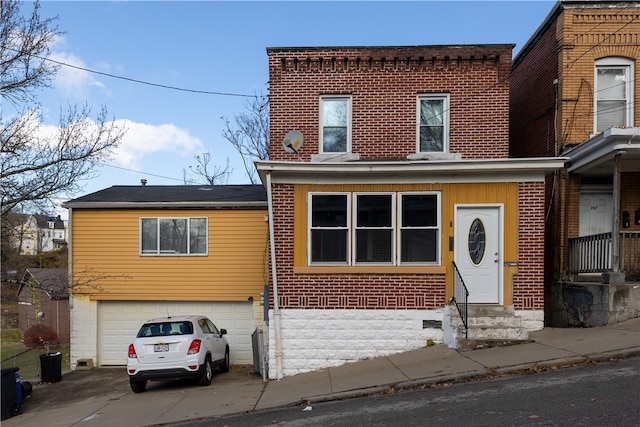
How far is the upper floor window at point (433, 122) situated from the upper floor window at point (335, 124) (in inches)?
72.7

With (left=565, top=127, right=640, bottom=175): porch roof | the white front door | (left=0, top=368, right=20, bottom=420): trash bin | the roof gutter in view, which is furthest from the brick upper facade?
(left=0, top=368, right=20, bottom=420): trash bin

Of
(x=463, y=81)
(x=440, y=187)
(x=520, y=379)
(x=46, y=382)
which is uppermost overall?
(x=463, y=81)

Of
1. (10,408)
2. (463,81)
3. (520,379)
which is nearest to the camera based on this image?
(520,379)

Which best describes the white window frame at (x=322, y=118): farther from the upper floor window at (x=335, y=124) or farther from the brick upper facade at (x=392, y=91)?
the brick upper facade at (x=392, y=91)

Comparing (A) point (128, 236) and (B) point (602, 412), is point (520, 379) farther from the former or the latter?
(A) point (128, 236)

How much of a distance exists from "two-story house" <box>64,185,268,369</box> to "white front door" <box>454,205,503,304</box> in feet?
21.0

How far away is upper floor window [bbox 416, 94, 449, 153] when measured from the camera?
1389cm

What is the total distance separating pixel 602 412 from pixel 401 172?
5975mm

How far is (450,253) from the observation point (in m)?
11.2

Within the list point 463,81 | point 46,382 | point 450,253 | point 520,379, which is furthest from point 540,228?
point 46,382

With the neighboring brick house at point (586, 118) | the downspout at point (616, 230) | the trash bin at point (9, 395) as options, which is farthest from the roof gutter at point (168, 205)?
the downspout at point (616, 230)

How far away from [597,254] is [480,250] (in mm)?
2863

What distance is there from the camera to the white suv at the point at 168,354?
1131 centimetres

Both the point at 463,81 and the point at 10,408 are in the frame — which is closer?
the point at 10,408
